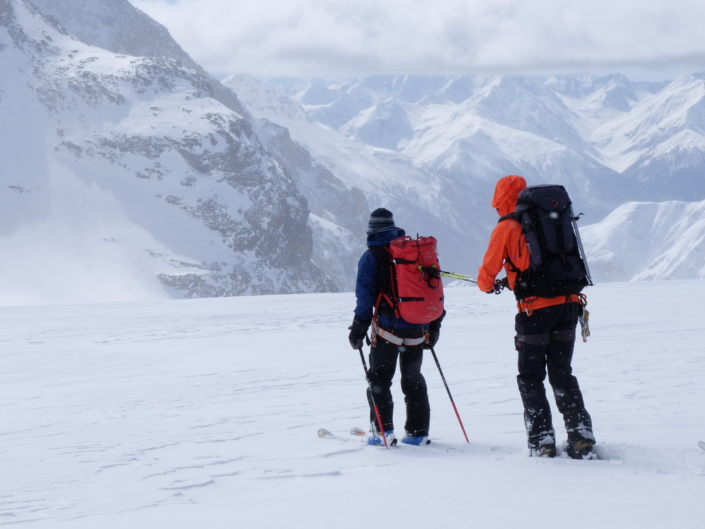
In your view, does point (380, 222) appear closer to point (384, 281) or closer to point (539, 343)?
point (384, 281)

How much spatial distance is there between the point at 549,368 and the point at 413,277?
1390 mm

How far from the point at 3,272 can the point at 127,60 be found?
99811mm

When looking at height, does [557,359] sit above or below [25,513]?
above

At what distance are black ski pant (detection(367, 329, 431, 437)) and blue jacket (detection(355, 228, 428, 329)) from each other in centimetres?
17

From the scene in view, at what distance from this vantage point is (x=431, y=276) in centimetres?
657

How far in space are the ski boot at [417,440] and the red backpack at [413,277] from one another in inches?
41.5

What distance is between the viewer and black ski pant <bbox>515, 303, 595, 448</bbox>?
19.2ft

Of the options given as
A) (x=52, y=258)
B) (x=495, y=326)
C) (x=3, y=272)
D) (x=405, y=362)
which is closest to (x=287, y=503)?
(x=405, y=362)

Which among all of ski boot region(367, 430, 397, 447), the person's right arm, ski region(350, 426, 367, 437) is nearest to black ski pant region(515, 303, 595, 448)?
the person's right arm

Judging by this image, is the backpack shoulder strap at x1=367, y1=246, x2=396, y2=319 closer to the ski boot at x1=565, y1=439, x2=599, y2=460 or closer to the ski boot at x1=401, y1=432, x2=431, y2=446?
the ski boot at x1=401, y1=432, x2=431, y2=446

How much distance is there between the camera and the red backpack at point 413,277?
652cm

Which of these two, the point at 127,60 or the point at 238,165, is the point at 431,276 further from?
the point at 127,60

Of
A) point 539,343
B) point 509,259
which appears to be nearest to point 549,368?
point 539,343

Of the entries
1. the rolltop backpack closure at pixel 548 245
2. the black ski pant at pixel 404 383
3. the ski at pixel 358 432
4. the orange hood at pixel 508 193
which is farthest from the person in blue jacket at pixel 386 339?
the rolltop backpack closure at pixel 548 245
